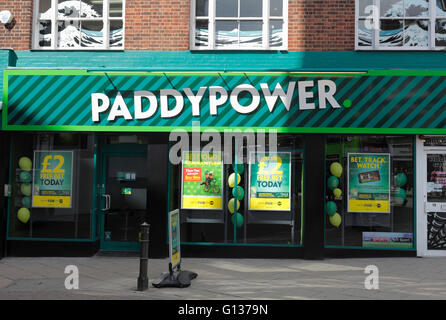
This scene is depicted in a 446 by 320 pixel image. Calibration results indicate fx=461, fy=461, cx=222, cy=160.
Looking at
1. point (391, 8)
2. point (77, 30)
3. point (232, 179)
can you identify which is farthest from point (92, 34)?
point (391, 8)

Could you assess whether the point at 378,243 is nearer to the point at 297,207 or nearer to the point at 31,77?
the point at 297,207

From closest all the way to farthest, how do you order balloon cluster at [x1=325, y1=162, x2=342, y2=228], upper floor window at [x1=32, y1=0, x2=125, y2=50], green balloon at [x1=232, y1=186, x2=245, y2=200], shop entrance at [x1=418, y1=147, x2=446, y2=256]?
shop entrance at [x1=418, y1=147, x2=446, y2=256], balloon cluster at [x1=325, y1=162, x2=342, y2=228], green balloon at [x1=232, y1=186, x2=245, y2=200], upper floor window at [x1=32, y1=0, x2=125, y2=50]

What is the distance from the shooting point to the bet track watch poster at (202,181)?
10297 mm

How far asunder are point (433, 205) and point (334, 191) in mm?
2151

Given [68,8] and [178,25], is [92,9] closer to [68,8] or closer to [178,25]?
[68,8]

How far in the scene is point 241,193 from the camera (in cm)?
1025

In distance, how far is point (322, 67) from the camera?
10.2 m

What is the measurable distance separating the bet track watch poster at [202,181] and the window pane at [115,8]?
366cm

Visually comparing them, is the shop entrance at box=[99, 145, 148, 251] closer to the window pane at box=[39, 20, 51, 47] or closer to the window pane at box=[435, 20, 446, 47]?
the window pane at box=[39, 20, 51, 47]

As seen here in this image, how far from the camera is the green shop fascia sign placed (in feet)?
32.2

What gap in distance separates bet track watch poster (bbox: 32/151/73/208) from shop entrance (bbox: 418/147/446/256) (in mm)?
7854

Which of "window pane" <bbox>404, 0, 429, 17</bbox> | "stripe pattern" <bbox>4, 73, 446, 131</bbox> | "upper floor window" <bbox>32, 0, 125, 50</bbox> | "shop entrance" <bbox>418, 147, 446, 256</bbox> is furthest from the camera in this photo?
"upper floor window" <bbox>32, 0, 125, 50</bbox>

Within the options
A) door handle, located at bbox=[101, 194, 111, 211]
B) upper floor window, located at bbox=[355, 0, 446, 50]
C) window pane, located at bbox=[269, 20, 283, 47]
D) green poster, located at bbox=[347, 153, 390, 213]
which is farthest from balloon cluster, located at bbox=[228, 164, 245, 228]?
upper floor window, located at bbox=[355, 0, 446, 50]

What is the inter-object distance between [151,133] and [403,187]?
568 centimetres
